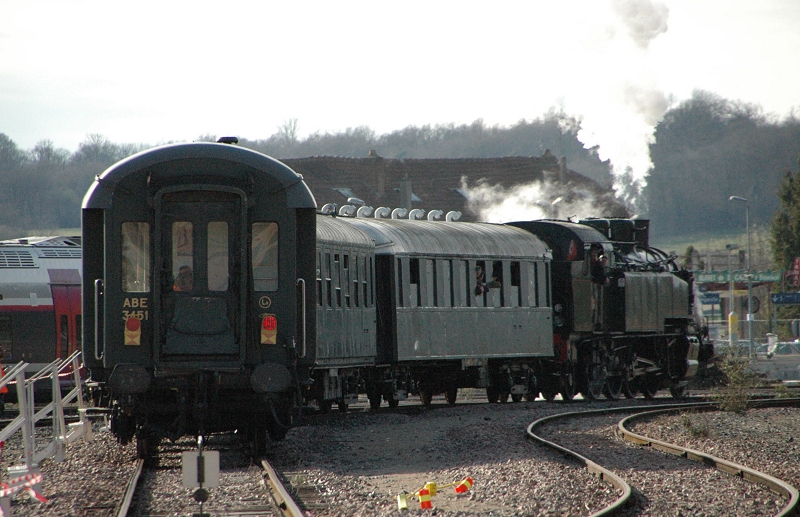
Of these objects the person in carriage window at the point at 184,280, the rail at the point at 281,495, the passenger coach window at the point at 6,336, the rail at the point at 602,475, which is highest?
the person in carriage window at the point at 184,280

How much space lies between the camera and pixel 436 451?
524 inches

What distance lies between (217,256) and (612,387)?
14.1 m

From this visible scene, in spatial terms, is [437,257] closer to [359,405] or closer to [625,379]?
[359,405]

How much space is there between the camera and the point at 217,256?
11.9 m

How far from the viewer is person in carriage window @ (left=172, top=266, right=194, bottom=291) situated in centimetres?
1177

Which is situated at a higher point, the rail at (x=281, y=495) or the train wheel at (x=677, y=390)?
the rail at (x=281, y=495)

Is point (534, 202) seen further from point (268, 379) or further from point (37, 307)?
point (268, 379)

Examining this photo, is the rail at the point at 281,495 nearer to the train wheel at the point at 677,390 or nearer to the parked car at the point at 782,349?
the train wheel at the point at 677,390

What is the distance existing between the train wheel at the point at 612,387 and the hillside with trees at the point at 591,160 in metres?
52.2

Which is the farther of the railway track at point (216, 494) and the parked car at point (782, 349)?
the parked car at point (782, 349)

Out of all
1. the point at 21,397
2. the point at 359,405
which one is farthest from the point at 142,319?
the point at 359,405

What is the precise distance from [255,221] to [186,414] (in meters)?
2.08

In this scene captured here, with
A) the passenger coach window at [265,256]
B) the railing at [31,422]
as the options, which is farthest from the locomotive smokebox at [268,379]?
the railing at [31,422]

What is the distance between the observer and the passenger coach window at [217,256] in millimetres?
11805
